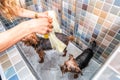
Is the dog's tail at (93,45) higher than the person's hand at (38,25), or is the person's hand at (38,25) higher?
the person's hand at (38,25)

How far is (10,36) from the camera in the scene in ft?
1.75

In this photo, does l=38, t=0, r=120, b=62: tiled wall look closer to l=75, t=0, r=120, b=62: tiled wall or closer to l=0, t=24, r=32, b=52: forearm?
l=75, t=0, r=120, b=62: tiled wall

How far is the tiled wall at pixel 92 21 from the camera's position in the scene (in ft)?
2.69

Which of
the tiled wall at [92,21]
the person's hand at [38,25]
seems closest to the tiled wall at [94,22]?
the tiled wall at [92,21]

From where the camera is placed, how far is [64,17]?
126 cm

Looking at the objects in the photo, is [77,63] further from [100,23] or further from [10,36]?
[10,36]

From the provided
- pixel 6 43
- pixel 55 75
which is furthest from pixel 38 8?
pixel 6 43

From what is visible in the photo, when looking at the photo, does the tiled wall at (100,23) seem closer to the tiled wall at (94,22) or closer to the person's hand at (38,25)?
the tiled wall at (94,22)

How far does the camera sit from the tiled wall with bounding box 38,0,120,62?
32.1 inches

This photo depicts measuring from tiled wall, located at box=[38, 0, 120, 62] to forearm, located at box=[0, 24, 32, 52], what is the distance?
523 mm

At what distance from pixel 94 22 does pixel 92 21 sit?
0.02 metres

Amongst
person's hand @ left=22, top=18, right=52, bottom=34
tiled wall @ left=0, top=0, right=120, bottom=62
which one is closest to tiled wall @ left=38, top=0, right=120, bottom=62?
tiled wall @ left=0, top=0, right=120, bottom=62

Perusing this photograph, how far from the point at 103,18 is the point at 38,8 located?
0.92 meters

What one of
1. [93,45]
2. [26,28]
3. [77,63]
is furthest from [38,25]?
[93,45]
